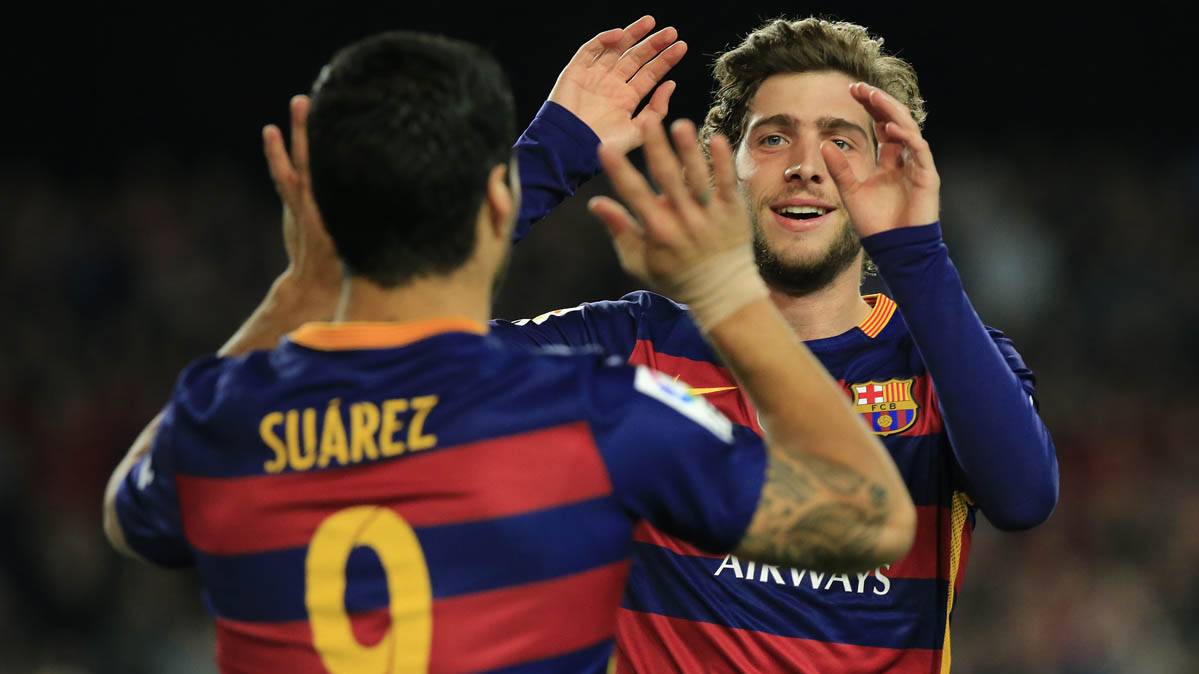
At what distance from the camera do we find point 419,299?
1.97 m

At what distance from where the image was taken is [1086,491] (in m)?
8.46

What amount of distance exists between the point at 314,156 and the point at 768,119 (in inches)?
70.4

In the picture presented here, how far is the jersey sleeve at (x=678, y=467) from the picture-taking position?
1.88m

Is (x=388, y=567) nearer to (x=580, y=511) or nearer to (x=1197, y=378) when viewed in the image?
(x=580, y=511)

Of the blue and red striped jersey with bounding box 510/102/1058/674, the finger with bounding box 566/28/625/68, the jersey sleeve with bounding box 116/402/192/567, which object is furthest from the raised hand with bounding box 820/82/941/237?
the jersey sleeve with bounding box 116/402/192/567

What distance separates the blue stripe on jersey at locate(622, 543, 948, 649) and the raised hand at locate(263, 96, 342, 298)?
114 cm

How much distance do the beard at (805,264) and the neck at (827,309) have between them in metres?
0.02

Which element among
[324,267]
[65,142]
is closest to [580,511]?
[324,267]

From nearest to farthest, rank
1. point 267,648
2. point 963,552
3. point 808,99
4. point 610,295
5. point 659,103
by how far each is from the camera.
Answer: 1. point 267,648
2. point 659,103
3. point 963,552
4. point 808,99
5. point 610,295

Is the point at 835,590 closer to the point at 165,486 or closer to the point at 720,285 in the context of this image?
the point at 720,285

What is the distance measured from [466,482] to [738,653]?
4.28 ft

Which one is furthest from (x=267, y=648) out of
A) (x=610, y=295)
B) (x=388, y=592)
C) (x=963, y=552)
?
(x=610, y=295)

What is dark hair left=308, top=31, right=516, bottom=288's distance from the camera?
6.19ft

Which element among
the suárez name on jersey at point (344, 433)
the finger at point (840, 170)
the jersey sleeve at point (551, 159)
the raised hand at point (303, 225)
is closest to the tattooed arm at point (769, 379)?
the suárez name on jersey at point (344, 433)
